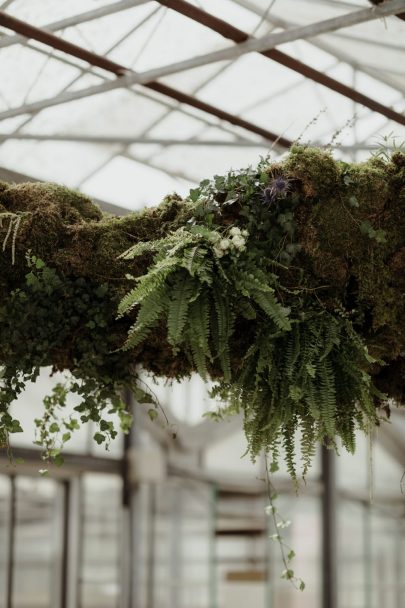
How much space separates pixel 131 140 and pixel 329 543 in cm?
777

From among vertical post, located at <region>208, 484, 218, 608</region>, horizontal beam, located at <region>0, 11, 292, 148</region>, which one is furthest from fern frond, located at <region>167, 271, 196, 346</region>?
vertical post, located at <region>208, 484, 218, 608</region>

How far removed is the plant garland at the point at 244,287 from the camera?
3.84 m

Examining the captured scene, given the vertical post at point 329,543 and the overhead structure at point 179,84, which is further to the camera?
the vertical post at point 329,543

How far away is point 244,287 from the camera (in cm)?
381

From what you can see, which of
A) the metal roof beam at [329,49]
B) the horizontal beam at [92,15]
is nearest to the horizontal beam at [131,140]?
the metal roof beam at [329,49]

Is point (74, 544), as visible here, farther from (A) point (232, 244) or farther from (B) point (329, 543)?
(A) point (232, 244)

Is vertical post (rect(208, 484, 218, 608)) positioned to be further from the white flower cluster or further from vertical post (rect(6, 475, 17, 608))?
the white flower cluster

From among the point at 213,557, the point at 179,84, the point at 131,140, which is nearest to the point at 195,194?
the point at 179,84

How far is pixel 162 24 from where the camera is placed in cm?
637

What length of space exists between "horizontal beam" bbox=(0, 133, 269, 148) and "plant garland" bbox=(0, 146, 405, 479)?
3.14 m

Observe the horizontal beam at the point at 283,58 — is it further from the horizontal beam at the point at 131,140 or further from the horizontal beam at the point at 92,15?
the horizontal beam at the point at 131,140

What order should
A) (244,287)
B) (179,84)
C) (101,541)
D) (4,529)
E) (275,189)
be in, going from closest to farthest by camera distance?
(244,287) → (275,189) → (179,84) → (4,529) → (101,541)

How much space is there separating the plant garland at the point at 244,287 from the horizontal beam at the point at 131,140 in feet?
10.3

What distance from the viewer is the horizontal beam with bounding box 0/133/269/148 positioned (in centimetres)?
739
